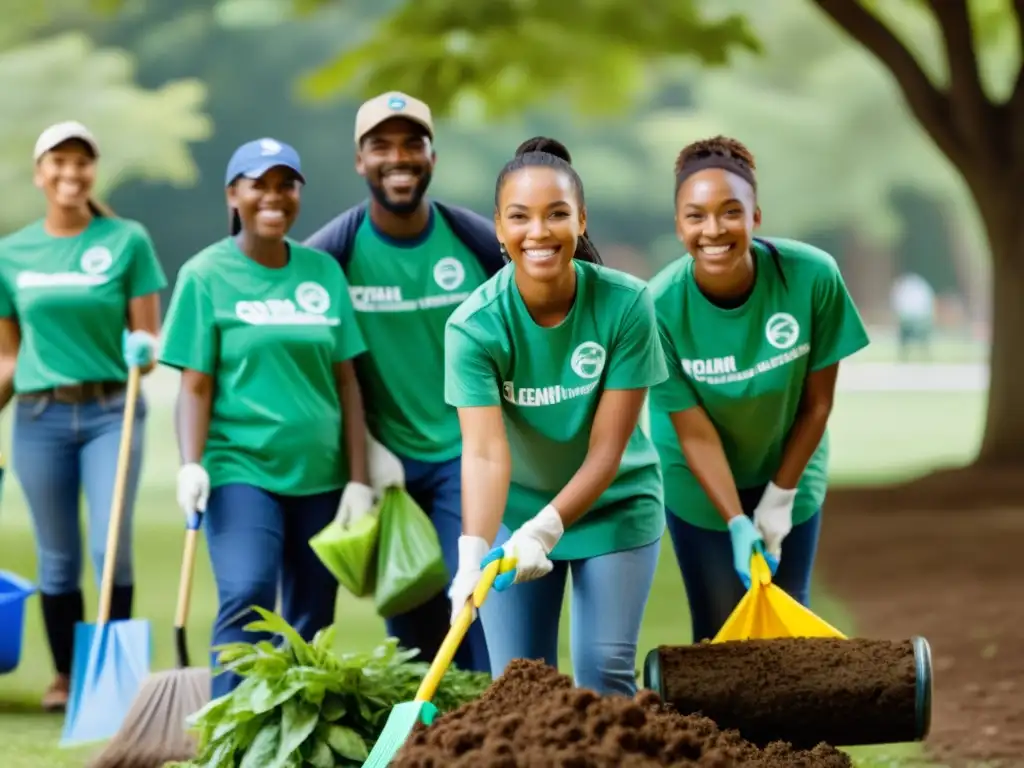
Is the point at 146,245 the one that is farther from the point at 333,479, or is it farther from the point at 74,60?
the point at 74,60

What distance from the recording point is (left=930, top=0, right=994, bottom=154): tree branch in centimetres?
1112

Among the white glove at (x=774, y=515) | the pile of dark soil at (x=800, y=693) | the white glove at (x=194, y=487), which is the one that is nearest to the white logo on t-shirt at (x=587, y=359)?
the pile of dark soil at (x=800, y=693)

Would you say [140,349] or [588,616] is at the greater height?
[140,349]

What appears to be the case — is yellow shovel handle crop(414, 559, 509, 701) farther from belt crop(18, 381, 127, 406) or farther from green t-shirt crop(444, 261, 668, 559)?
belt crop(18, 381, 127, 406)

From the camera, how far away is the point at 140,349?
554 cm

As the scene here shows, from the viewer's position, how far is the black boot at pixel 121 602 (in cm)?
592

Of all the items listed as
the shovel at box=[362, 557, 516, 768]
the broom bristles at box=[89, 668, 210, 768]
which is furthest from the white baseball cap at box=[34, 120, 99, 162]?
the shovel at box=[362, 557, 516, 768]

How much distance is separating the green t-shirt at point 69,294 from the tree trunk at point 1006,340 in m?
7.34

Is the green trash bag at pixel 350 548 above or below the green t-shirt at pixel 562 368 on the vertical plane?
below

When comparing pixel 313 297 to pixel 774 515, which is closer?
pixel 774 515

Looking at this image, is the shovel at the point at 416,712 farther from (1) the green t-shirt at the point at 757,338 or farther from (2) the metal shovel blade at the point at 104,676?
(2) the metal shovel blade at the point at 104,676

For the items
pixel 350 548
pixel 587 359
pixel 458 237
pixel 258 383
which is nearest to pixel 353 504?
pixel 350 548

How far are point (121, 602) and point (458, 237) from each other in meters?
2.00

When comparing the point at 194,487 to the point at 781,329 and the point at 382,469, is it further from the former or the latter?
the point at 781,329
